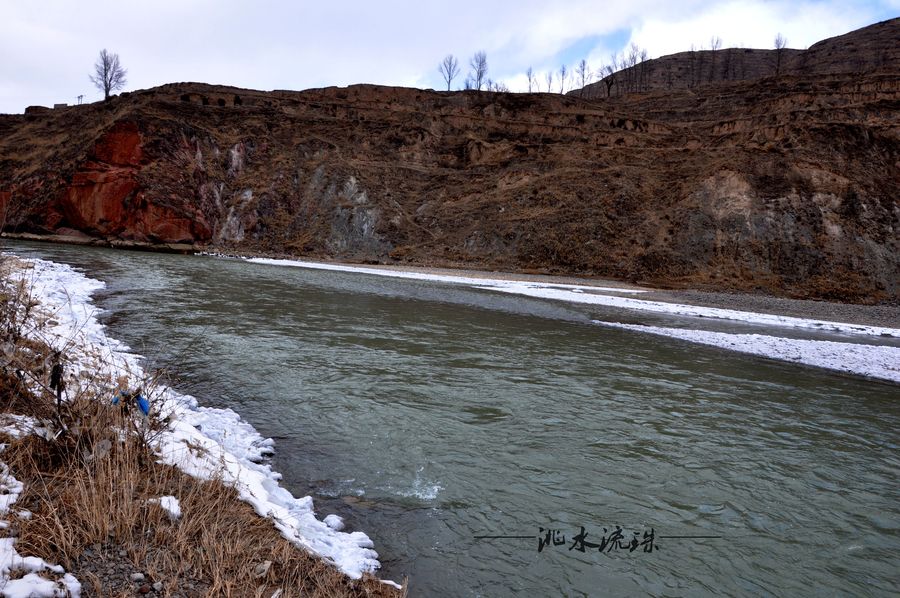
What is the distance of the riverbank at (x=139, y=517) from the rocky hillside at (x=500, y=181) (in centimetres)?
3994

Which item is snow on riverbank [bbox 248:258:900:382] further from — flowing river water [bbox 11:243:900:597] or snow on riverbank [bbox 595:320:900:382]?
flowing river water [bbox 11:243:900:597]

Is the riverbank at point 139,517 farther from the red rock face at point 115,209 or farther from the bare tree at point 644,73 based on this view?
the bare tree at point 644,73

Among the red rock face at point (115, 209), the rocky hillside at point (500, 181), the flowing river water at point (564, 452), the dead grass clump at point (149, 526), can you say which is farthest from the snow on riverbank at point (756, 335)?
the red rock face at point (115, 209)

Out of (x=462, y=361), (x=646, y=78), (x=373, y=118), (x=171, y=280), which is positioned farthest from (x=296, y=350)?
(x=646, y=78)

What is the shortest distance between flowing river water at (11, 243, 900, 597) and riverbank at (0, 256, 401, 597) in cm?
69

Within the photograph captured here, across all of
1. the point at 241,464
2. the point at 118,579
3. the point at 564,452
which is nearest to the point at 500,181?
the point at 564,452

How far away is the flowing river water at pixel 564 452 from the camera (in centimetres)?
449

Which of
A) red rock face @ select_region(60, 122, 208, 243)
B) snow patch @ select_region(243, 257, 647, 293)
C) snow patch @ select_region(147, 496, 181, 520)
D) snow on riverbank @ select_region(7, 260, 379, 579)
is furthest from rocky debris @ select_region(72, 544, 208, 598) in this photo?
red rock face @ select_region(60, 122, 208, 243)

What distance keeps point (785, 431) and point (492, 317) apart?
11903 mm

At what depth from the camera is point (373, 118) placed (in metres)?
69.8

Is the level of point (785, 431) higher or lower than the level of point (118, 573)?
lower

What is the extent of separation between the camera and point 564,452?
677 cm

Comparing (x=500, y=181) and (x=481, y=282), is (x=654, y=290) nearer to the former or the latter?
(x=481, y=282)

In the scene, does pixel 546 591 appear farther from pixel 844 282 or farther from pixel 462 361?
pixel 844 282
